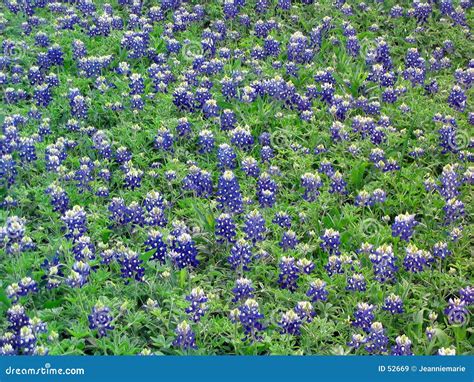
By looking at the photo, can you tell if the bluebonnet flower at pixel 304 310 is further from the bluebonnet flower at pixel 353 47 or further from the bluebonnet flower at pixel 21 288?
the bluebonnet flower at pixel 353 47

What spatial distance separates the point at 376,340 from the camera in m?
5.06

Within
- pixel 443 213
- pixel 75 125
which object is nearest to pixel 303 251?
pixel 443 213

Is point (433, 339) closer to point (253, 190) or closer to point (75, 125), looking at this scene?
point (253, 190)

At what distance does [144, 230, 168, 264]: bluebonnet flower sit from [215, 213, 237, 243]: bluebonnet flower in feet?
1.31

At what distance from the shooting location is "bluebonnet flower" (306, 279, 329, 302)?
5.40 meters

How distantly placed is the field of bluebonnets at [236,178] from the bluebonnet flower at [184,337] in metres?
0.01

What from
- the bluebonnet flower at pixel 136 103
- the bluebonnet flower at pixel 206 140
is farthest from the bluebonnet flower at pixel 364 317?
the bluebonnet flower at pixel 136 103

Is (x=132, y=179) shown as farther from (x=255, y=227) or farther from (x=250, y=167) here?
(x=255, y=227)

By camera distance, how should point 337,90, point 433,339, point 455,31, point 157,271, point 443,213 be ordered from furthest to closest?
point 455,31 < point 337,90 < point 443,213 < point 157,271 < point 433,339

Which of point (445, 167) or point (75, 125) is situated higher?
point (445, 167)

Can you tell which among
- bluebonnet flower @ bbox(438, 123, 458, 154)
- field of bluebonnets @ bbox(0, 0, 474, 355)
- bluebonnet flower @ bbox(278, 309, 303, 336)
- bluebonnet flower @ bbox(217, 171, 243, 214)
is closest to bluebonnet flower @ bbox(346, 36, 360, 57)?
field of bluebonnets @ bbox(0, 0, 474, 355)

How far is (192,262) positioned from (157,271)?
24 centimetres

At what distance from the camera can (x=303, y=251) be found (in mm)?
5863

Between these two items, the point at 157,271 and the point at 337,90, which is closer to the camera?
the point at 157,271
